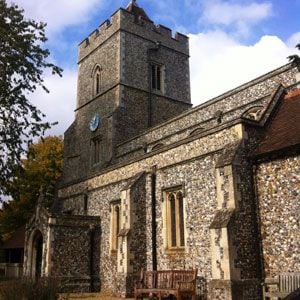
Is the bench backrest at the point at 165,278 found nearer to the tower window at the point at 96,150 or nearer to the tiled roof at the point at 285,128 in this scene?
the tiled roof at the point at 285,128

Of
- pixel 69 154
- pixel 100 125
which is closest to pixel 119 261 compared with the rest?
pixel 100 125

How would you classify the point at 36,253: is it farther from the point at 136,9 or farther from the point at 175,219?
the point at 136,9

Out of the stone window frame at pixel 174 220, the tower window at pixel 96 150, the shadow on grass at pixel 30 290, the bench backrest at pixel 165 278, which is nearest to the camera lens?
the shadow on grass at pixel 30 290

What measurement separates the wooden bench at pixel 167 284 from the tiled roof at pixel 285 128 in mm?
4463

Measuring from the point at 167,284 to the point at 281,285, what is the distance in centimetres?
384

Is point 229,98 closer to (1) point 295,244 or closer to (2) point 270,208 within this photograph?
(2) point 270,208

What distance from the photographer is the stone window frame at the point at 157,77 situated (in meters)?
29.9

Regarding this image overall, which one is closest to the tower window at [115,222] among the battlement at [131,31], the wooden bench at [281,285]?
the wooden bench at [281,285]

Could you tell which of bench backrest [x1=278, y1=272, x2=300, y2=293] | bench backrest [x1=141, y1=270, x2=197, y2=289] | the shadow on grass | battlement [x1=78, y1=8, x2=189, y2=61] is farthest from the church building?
the shadow on grass

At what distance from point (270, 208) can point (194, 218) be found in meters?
2.74

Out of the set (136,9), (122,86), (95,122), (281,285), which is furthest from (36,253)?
(136,9)

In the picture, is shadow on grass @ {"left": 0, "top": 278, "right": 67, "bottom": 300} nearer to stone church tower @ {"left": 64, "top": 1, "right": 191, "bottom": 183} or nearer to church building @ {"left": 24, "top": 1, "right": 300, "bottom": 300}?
church building @ {"left": 24, "top": 1, "right": 300, "bottom": 300}

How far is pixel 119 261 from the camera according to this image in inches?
604

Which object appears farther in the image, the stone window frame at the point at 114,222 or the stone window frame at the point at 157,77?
the stone window frame at the point at 157,77
